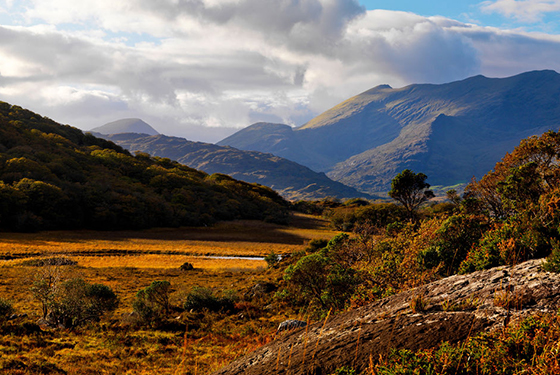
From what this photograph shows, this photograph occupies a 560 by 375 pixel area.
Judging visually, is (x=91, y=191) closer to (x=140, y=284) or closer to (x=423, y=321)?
(x=140, y=284)

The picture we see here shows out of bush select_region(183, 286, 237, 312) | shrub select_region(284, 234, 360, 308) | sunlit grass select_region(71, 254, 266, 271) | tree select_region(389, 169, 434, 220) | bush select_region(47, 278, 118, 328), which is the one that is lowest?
sunlit grass select_region(71, 254, 266, 271)

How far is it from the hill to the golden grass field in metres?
5.75

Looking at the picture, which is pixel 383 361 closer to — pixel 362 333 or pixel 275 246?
pixel 362 333

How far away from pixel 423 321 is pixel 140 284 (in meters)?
28.9

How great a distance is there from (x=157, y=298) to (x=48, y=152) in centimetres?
9664

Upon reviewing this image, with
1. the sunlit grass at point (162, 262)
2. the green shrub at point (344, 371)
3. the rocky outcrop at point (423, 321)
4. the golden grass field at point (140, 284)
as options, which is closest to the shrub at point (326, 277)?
the golden grass field at point (140, 284)

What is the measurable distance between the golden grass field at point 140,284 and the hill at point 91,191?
575 centimetres

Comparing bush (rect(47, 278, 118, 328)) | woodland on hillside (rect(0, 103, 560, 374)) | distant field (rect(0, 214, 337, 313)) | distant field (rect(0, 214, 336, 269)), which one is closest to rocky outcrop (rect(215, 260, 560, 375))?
woodland on hillside (rect(0, 103, 560, 374))

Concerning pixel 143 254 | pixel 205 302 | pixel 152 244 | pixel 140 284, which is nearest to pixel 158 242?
pixel 152 244

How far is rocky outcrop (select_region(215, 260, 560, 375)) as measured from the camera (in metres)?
4.71

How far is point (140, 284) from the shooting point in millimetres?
28984

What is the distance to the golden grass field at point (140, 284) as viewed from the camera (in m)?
12.2

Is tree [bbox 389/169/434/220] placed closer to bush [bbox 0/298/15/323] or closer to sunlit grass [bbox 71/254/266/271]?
sunlit grass [bbox 71/254/266/271]

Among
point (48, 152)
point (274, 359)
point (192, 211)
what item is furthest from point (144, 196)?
point (274, 359)
